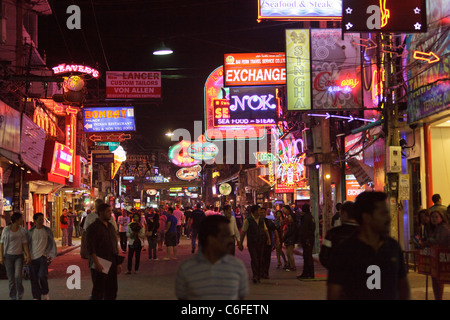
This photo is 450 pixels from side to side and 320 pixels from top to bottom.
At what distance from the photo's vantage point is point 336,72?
1967cm

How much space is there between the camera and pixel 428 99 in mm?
15438

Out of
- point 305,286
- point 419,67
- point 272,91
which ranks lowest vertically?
point 305,286

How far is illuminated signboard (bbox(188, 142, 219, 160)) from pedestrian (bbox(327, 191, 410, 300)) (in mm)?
40632

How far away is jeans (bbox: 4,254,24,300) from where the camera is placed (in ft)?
40.1

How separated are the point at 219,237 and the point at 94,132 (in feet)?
88.2

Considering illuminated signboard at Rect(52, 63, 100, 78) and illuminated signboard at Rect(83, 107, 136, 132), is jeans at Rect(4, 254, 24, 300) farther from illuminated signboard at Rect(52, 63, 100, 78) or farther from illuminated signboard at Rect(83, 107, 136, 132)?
illuminated signboard at Rect(83, 107, 136, 132)

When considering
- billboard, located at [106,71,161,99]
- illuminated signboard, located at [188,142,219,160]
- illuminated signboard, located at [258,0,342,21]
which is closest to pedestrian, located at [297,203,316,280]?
illuminated signboard, located at [258,0,342,21]

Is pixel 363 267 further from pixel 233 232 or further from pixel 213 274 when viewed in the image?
pixel 233 232

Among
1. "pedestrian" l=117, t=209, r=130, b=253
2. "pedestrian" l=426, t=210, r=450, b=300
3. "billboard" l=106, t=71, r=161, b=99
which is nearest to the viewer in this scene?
"pedestrian" l=426, t=210, r=450, b=300

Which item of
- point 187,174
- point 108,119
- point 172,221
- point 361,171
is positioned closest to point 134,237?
point 172,221

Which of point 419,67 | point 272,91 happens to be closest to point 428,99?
point 419,67

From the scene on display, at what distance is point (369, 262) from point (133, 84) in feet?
80.9

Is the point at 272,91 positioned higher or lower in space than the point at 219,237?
higher
